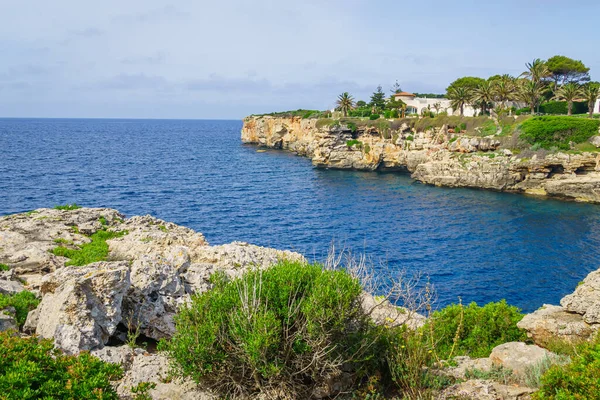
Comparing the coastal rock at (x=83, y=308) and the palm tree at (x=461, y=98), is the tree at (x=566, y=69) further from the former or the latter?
the coastal rock at (x=83, y=308)

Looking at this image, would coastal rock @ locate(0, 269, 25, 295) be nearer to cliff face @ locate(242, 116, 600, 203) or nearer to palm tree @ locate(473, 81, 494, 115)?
cliff face @ locate(242, 116, 600, 203)

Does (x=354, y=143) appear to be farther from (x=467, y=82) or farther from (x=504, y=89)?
(x=467, y=82)

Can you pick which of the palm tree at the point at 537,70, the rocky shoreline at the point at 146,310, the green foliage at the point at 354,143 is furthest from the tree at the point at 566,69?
the rocky shoreline at the point at 146,310

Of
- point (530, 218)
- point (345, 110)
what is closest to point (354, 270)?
point (530, 218)

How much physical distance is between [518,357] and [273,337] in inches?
292

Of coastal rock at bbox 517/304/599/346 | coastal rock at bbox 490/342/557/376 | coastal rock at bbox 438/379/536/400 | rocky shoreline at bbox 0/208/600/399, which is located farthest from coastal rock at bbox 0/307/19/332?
coastal rock at bbox 517/304/599/346

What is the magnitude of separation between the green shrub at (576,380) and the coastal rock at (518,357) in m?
2.25

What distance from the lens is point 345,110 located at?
116438 mm

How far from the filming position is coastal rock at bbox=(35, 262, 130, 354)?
12.2m

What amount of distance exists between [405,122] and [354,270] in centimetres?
8369

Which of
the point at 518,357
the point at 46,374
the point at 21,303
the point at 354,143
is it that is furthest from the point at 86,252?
the point at 354,143

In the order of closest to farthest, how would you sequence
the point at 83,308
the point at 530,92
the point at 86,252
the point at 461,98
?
1. the point at 83,308
2. the point at 86,252
3. the point at 530,92
4. the point at 461,98

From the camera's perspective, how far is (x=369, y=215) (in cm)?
5659

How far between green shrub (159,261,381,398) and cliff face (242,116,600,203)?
6291 cm
